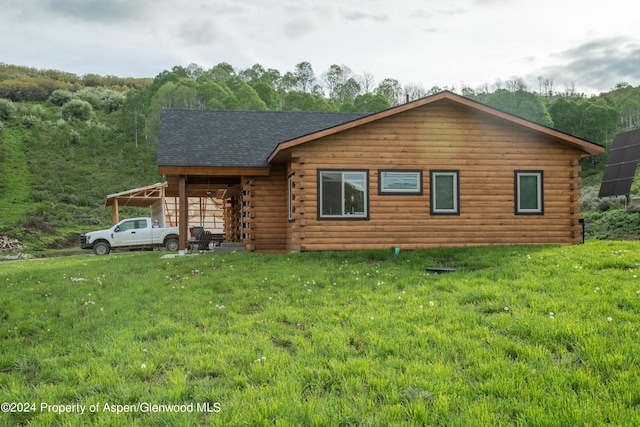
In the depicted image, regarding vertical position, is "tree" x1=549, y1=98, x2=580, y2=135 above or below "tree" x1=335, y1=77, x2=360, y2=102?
below

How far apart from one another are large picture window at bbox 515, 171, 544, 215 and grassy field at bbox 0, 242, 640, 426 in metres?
5.71

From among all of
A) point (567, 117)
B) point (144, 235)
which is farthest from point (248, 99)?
point (567, 117)

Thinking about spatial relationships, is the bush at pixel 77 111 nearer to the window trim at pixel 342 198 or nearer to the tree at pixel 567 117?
the tree at pixel 567 117

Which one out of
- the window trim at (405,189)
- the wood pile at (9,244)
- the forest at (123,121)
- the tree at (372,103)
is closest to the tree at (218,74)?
the forest at (123,121)

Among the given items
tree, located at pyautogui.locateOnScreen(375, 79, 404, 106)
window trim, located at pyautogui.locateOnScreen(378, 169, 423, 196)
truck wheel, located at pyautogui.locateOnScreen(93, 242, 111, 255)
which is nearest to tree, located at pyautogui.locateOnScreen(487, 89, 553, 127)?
tree, located at pyautogui.locateOnScreen(375, 79, 404, 106)

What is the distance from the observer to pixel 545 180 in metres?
15.6

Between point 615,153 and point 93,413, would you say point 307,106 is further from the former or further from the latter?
point 93,413

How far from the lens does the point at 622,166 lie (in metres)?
A: 26.9

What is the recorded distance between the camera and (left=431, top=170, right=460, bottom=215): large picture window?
1534 cm

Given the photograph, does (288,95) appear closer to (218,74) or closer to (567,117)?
(218,74)

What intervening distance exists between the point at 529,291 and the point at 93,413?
20.4 ft

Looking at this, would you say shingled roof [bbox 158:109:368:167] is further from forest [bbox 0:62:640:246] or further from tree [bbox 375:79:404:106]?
tree [bbox 375:79:404:106]

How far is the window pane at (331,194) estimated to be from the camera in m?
15.1

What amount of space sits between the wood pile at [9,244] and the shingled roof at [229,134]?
1523cm
